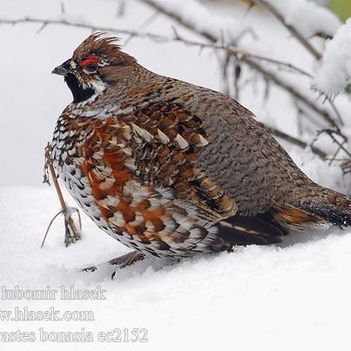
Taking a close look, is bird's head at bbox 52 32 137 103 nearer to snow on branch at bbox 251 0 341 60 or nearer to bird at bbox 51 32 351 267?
bird at bbox 51 32 351 267

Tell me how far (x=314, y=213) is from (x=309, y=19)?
1854 mm

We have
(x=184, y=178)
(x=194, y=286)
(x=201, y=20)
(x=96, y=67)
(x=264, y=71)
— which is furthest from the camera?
(x=201, y=20)

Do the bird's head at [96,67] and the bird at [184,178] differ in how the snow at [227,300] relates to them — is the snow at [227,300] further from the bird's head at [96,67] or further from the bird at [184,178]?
the bird's head at [96,67]

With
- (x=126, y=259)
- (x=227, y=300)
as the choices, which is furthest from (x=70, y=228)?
(x=227, y=300)

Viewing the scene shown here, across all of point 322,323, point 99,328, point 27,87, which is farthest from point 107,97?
point 27,87

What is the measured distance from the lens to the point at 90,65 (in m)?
4.54

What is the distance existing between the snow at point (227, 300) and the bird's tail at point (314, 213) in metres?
0.06

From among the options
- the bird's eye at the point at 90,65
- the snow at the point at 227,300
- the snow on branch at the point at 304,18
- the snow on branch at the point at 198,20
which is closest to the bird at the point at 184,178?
the snow at the point at 227,300

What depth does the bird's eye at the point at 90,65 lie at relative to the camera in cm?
454

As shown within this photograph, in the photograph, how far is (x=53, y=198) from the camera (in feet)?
19.0

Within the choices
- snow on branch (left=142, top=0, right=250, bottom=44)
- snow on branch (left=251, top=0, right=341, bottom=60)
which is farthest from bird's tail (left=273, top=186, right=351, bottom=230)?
snow on branch (left=142, top=0, right=250, bottom=44)

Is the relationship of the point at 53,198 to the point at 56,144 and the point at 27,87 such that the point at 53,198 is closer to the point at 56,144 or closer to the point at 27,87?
the point at 56,144

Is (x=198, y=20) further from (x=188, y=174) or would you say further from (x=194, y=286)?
(x=194, y=286)

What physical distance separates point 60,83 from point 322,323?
18.2 feet
